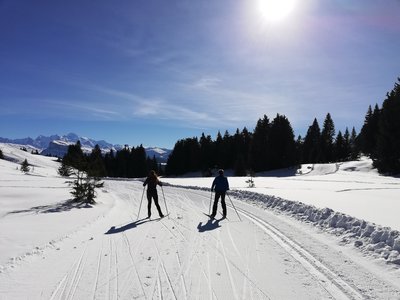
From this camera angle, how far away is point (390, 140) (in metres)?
48.1

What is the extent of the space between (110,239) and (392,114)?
48.7 metres

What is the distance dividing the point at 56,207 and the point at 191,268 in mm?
13354

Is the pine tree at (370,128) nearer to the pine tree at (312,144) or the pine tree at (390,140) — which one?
the pine tree at (312,144)

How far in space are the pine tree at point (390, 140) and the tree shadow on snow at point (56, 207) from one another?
4260cm

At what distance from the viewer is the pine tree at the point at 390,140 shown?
4778cm

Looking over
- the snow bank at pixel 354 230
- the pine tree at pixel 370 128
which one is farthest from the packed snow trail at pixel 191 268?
the pine tree at pixel 370 128

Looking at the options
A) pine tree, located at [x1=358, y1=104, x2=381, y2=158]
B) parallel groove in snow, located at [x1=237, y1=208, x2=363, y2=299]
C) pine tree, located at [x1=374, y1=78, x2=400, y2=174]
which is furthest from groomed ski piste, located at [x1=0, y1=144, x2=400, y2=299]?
pine tree, located at [x1=358, y1=104, x2=381, y2=158]

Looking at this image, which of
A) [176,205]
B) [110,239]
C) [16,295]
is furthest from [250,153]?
[16,295]

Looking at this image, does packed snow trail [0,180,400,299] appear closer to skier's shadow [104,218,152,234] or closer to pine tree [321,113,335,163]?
skier's shadow [104,218,152,234]

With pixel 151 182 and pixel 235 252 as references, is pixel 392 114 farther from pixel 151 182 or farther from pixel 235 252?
pixel 235 252

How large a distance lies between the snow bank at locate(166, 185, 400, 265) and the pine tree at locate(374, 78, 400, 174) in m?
37.0

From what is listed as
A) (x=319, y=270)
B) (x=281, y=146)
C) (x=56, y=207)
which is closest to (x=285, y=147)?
(x=281, y=146)

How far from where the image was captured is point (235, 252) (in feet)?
29.1

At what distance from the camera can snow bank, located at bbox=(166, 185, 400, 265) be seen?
8.46m
